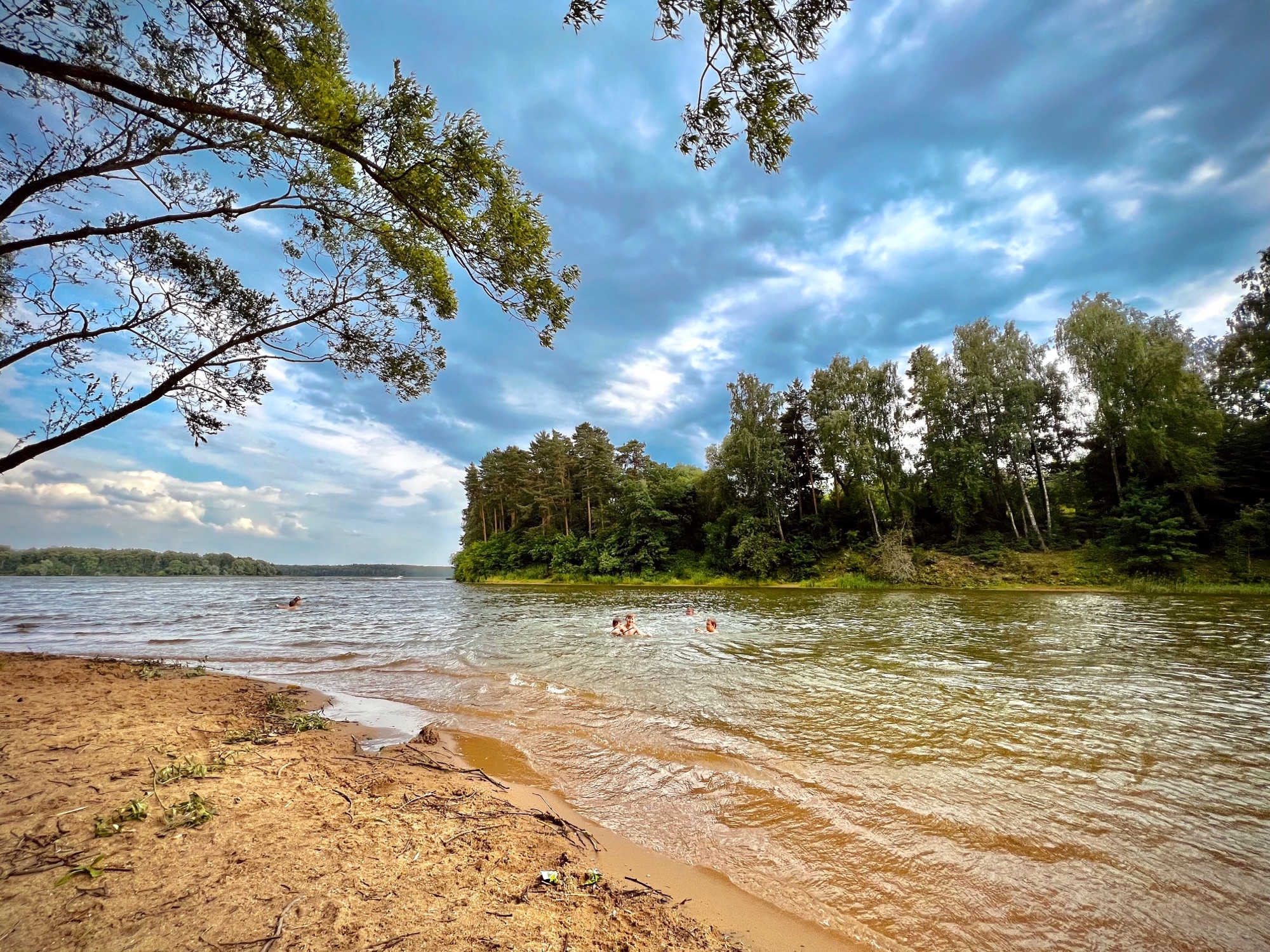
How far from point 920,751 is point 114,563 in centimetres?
18532

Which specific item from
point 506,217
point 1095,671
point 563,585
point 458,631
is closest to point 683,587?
point 563,585

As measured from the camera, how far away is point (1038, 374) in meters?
31.5

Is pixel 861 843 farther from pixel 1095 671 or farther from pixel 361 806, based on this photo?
pixel 1095 671

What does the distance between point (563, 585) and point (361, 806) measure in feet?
146

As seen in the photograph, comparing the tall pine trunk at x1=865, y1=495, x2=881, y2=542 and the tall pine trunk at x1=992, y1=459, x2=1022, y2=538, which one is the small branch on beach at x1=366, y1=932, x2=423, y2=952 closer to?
the tall pine trunk at x1=865, y1=495, x2=881, y2=542

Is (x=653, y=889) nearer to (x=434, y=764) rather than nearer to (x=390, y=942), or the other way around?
(x=390, y=942)

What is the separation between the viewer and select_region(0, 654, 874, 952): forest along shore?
221cm

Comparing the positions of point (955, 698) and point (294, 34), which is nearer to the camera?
point (294, 34)

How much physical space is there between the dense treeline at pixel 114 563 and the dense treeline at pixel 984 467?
127 metres

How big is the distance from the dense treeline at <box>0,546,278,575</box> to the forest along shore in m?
161

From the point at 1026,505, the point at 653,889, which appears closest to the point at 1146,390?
the point at 1026,505

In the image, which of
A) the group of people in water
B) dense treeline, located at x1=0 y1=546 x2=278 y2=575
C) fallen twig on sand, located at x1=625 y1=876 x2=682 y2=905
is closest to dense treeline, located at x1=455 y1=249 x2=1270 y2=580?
the group of people in water

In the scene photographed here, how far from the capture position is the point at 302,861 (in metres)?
2.80

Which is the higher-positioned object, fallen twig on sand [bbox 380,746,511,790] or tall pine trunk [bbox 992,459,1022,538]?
tall pine trunk [bbox 992,459,1022,538]
